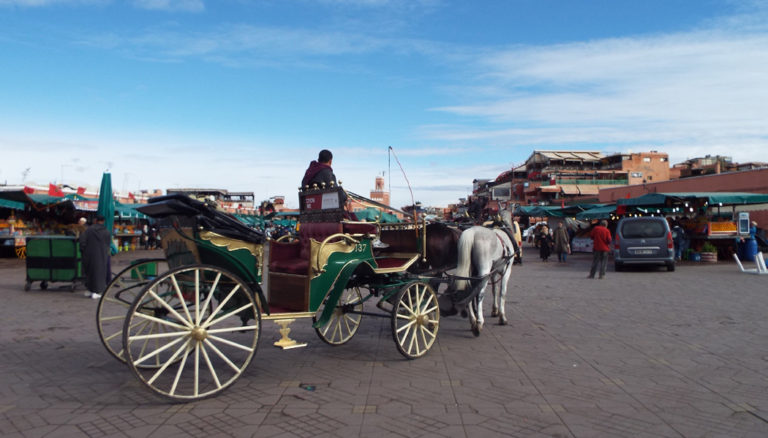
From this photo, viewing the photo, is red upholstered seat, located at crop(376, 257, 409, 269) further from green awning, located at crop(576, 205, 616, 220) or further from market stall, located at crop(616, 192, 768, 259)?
green awning, located at crop(576, 205, 616, 220)

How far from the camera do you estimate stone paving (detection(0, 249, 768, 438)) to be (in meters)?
4.04

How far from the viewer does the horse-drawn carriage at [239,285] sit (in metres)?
4.58

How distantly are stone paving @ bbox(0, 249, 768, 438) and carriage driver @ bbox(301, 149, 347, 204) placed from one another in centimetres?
193

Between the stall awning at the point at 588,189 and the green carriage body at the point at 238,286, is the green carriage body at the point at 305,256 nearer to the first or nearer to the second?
the green carriage body at the point at 238,286

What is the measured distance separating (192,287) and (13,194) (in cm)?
1823

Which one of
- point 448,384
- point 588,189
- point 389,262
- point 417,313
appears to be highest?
point 588,189

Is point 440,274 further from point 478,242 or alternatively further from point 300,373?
point 300,373

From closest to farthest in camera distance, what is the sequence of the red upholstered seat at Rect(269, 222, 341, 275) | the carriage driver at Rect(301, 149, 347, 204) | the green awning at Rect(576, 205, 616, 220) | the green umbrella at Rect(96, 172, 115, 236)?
the red upholstered seat at Rect(269, 222, 341, 275)
the carriage driver at Rect(301, 149, 347, 204)
the green umbrella at Rect(96, 172, 115, 236)
the green awning at Rect(576, 205, 616, 220)

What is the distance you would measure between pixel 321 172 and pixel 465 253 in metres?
2.28

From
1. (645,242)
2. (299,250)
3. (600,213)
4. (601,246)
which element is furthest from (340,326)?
(600,213)

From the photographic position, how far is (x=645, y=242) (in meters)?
16.7

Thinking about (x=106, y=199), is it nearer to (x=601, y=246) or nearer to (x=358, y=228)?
(x=358, y=228)

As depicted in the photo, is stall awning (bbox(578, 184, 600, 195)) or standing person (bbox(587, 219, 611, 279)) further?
stall awning (bbox(578, 184, 600, 195))

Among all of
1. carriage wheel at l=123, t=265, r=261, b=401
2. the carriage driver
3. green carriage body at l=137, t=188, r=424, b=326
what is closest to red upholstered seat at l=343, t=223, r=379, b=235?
green carriage body at l=137, t=188, r=424, b=326
